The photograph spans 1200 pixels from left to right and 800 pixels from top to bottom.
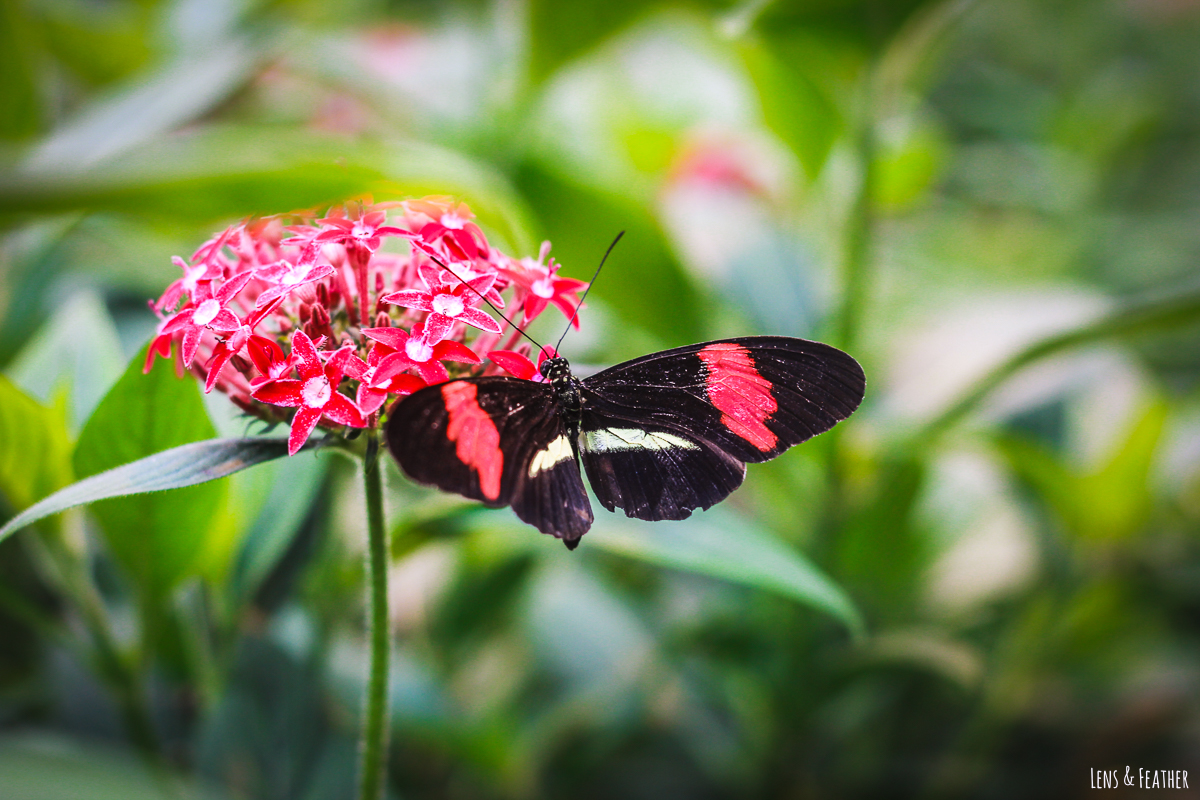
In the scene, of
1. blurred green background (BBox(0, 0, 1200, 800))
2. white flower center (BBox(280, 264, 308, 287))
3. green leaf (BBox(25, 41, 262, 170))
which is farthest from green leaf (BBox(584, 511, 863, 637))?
green leaf (BBox(25, 41, 262, 170))

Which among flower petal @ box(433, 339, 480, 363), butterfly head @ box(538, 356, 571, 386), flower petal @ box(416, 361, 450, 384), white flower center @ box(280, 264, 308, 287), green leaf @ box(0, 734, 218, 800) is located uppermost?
butterfly head @ box(538, 356, 571, 386)

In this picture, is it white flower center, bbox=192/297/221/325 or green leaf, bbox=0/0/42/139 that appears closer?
white flower center, bbox=192/297/221/325

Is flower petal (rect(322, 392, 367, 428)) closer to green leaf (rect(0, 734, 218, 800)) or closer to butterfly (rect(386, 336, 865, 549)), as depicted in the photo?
butterfly (rect(386, 336, 865, 549))

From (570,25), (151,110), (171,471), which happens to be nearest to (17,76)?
(151,110)

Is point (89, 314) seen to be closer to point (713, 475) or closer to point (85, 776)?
point (85, 776)

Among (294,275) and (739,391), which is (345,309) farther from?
(739,391)

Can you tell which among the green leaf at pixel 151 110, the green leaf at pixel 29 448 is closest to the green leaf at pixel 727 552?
the green leaf at pixel 29 448

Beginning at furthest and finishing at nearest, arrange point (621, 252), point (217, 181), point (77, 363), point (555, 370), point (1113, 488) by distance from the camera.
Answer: point (1113, 488)
point (621, 252)
point (77, 363)
point (555, 370)
point (217, 181)
